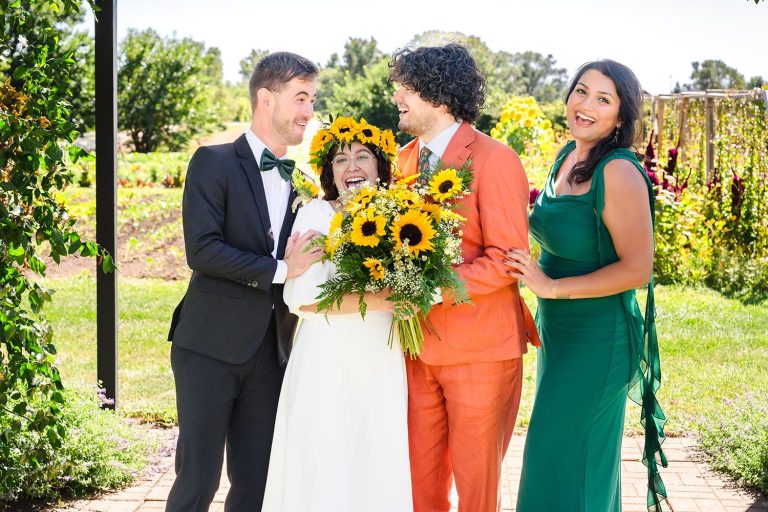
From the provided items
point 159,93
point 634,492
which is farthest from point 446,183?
point 159,93

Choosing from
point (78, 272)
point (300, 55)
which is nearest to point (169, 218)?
point (78, 272)

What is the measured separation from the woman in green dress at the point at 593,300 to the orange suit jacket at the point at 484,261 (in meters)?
0.16

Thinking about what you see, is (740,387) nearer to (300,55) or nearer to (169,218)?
(300,55)

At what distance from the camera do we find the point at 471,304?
3.46 metres

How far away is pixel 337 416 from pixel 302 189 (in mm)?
925

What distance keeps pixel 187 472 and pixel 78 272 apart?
7.82 metres

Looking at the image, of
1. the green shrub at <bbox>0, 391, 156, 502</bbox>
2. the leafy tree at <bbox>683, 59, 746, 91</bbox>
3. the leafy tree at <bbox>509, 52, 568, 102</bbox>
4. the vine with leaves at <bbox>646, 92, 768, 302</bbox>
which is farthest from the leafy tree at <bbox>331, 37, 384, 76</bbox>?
the green shrub at <bbox>0, 391, 156, 502</bbox>

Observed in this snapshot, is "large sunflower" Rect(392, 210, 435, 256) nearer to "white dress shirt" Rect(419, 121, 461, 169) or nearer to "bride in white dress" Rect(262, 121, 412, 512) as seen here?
"bride in white dress" Rect(262, 121, 412, 512)

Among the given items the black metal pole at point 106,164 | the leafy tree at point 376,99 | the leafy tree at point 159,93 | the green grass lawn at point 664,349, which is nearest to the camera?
the black metal pole at point 106,164

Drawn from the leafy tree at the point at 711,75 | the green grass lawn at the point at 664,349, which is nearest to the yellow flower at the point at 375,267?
the green grass lawn at the point at 664,349

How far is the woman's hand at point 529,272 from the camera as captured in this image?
11.4 feet

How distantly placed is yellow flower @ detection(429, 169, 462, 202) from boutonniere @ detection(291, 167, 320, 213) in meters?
0.54

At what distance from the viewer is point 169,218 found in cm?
1252

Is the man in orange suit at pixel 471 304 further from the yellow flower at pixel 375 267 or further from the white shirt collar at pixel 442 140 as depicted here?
the yellow flower at pixel 375 267
